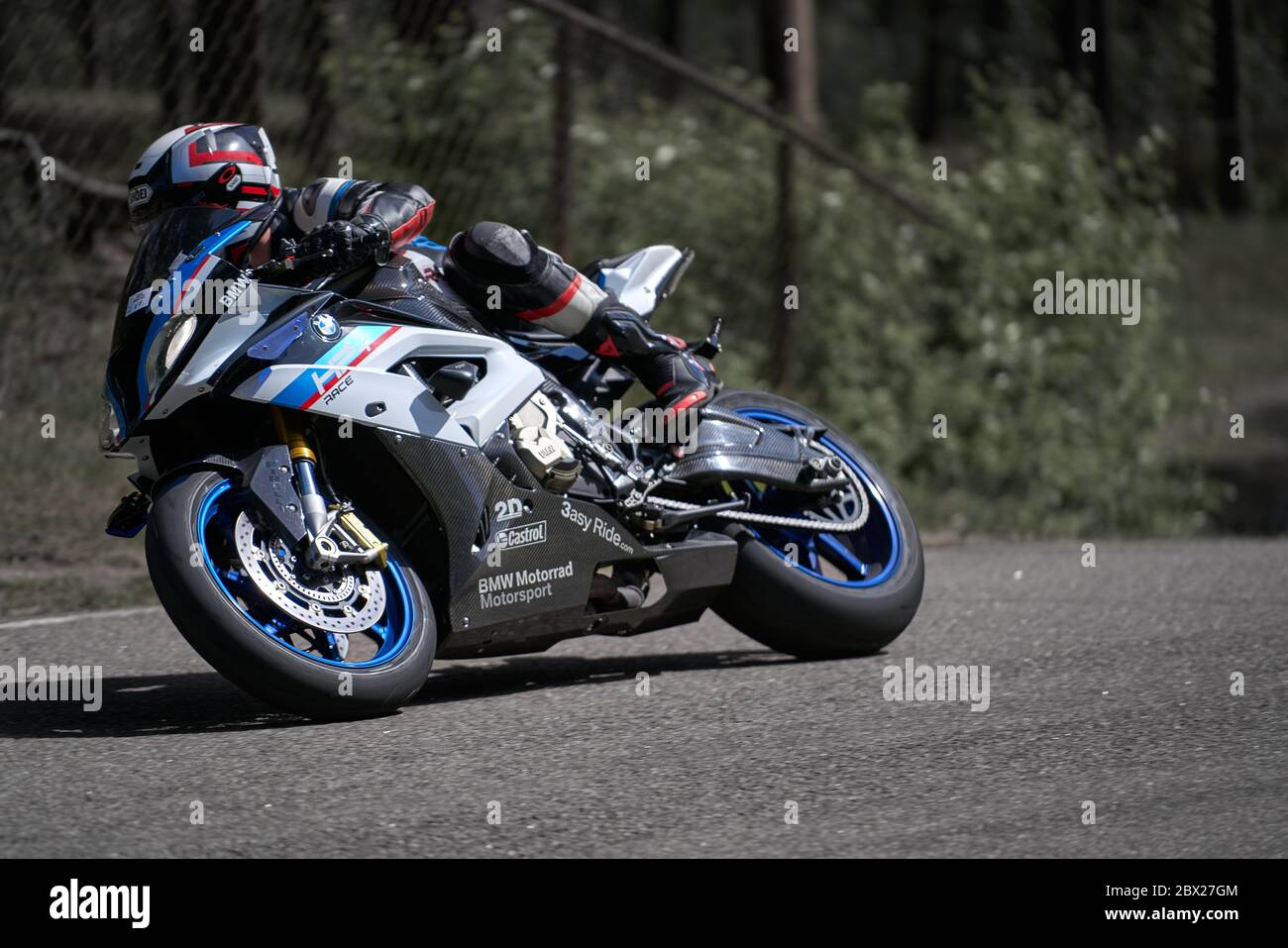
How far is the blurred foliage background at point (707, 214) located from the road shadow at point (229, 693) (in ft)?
7.68

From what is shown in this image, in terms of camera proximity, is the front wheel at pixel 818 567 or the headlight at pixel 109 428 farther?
the front wheel at pixel 818 567

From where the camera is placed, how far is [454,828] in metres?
3.79

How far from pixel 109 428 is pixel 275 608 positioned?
0.69 metres

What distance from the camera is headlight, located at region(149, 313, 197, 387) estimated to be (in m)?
4.57

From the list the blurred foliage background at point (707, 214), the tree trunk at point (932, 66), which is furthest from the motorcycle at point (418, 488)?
the tree trunk at point (932, 66)

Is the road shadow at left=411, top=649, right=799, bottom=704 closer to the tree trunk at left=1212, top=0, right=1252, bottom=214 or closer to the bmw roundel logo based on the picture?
the bmw roundel logo

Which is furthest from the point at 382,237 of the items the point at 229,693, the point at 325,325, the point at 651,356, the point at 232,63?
the point at 232,63

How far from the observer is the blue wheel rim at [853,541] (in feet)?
19.2

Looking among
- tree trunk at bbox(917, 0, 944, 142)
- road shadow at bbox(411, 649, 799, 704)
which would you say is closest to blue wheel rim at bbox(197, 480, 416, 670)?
road shadow at bbox(411, 649, 799, 704)

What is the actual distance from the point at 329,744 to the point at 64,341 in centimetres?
407

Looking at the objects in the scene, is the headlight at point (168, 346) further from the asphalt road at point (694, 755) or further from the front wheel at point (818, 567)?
the front wheel at point (818, 567)
